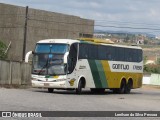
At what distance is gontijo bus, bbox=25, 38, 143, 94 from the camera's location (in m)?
30.2

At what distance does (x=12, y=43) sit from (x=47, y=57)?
33621mm

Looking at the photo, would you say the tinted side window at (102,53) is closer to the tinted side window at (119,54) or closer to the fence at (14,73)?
the tinted side window at (119,54)

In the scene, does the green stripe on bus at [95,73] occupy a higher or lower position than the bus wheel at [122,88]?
higher

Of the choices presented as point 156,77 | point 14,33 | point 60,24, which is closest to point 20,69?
point 14,33

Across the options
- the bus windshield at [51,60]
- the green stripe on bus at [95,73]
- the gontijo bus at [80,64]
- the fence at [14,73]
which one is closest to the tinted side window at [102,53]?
the gontijo bus at [80,64]

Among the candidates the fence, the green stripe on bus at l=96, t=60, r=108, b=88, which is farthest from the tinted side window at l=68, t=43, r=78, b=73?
the fence

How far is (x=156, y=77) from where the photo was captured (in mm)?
78500

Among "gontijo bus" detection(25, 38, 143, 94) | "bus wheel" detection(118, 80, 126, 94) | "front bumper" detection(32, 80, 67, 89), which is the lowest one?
"bus wheel" detection(118, 80, 126, 94)

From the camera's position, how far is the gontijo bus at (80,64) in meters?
30.2

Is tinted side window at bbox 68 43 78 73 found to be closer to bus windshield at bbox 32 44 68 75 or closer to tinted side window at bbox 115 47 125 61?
bus windshield at bbox 32 44 68 75

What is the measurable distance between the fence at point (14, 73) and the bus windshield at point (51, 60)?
6720 mm

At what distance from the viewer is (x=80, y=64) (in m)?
31.2

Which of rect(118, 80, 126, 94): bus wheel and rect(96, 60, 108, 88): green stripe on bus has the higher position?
rect(96, 60, 108, 88): green stripe on bus

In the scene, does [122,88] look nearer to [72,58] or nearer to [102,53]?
[102,53]
